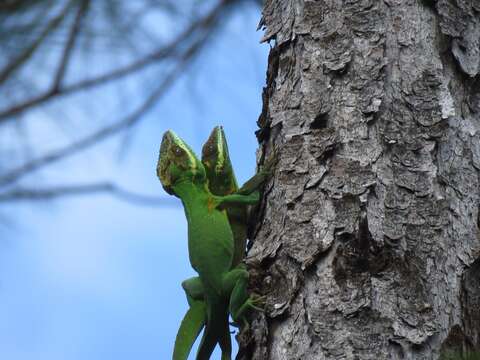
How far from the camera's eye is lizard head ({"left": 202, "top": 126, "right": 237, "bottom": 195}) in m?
3.10

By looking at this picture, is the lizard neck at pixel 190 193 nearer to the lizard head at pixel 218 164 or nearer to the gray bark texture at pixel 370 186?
the lizard head at pixel 218 164

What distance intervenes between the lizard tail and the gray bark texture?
279 mm

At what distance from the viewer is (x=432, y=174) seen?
95.4 inches

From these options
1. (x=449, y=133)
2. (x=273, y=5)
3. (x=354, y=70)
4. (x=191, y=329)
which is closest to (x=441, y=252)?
(x=449, y=133)

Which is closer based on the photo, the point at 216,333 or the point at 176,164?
the point at 216,333

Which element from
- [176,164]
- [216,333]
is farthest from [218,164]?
[216,333]

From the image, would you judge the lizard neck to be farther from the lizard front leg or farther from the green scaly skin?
the lizard front leg

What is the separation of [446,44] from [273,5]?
644 mm

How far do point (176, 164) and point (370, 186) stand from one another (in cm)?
94

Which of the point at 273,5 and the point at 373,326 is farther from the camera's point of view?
the point at 273,5

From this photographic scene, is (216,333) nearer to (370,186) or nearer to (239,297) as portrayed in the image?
(239,297)

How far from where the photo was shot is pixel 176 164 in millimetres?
3117

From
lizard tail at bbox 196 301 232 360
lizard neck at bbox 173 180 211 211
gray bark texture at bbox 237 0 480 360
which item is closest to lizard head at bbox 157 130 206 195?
lizard neck at bbox 173 180 211 211

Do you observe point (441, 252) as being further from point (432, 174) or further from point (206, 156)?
point (206, 156)
